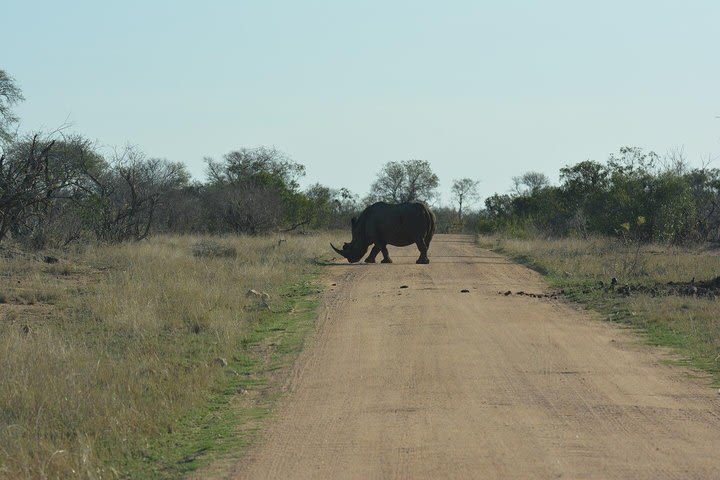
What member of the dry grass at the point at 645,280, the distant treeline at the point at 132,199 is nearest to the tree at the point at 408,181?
the distant treeline at the point at 132,199

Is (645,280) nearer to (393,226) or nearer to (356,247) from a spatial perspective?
(393,226)

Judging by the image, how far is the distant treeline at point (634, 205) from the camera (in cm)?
3662

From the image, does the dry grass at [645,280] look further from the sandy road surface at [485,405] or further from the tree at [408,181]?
the tree at [408,181]

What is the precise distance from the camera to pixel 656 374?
396 inches

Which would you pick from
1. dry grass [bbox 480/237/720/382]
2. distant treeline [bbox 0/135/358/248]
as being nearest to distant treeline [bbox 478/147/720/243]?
dry grass [bbox 480/237/720/382]

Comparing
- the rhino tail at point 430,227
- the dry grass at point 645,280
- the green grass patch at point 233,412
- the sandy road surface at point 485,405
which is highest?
the rhino tail at point 430,227

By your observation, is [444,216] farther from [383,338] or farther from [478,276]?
[383,338]

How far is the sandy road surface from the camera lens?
6559mm

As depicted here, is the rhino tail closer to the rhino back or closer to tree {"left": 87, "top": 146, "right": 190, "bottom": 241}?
the rhino back

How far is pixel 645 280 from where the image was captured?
20.7 meters

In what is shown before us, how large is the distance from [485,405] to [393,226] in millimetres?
19619

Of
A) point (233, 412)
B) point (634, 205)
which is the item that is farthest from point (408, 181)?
point (233, 412)

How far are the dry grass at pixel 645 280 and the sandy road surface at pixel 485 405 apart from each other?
60 cm

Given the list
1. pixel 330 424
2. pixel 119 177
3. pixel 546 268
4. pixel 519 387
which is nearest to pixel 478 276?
pixel 546 268
